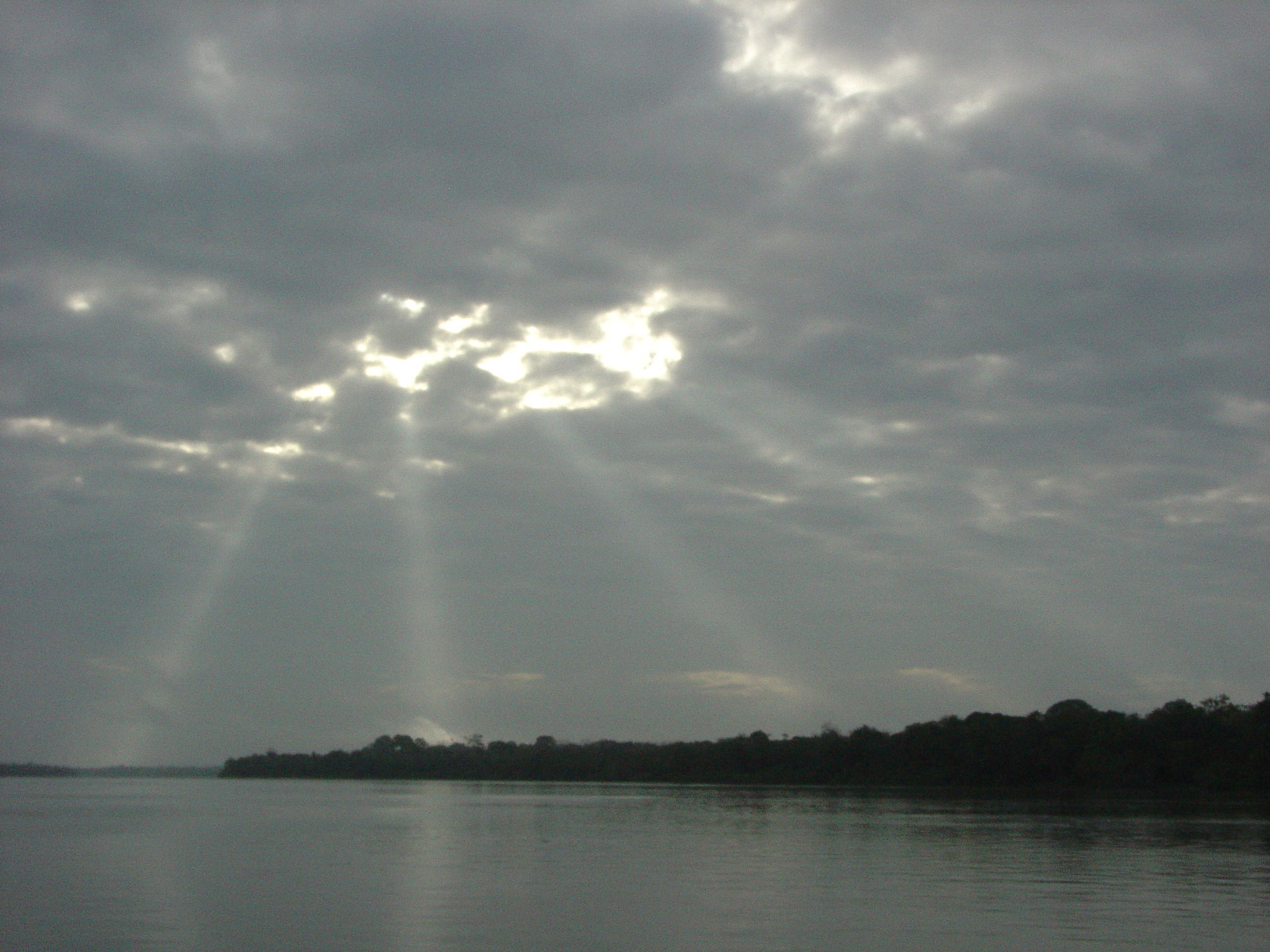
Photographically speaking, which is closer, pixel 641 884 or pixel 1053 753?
pixel 641 884

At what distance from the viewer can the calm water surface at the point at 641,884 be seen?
76.8 feet

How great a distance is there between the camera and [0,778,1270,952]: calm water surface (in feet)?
76.8

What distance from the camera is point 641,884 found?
32.3m

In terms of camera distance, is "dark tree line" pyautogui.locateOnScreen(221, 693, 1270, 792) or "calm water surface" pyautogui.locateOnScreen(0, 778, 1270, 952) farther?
"dark tree line" pyautogui.locateOnScreen(221, 693, 1270, 792)

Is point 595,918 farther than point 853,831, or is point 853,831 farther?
point 853,831

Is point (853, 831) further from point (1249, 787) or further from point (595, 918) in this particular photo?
point (1249, 787)

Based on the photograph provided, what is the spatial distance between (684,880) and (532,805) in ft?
204

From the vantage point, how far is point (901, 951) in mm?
22016

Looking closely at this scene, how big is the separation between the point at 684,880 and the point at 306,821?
4265cm

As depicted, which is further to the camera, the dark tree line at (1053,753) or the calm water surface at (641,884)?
the dark tree line at (1053,753)

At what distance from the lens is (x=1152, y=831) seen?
2235 inches

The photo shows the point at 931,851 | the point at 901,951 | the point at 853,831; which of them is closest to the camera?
the point at 901,951

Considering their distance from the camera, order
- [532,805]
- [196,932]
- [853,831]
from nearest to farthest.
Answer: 1. [196,932]
2. [853,831]
3. [532,805]

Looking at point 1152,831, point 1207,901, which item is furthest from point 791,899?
point 1152,831
